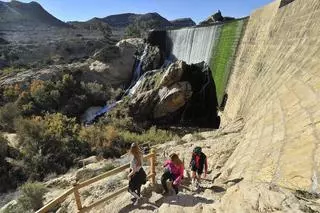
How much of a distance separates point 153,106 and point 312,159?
20.4 meters

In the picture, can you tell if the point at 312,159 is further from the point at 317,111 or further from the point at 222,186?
the point at 222,186

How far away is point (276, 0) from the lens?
15.9m

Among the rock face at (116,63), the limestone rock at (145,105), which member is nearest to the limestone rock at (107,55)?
the rock face at (116,63)

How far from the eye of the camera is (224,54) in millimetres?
22844

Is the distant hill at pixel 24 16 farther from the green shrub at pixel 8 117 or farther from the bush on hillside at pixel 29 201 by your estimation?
the bush on hillside at pixel 29 201

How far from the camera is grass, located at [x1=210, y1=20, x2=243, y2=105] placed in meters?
21.5

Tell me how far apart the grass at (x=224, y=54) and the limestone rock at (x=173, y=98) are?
2384 mm

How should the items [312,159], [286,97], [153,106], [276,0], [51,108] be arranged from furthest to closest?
[51,108], [153,106], [276,0], [286,97], [312,159]

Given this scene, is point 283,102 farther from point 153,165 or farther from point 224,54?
point 224,54

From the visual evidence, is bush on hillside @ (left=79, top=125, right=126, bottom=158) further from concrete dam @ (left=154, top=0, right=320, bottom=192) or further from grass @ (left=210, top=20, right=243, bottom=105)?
grass @ (left=210, top=20, right=243, bottom=105)

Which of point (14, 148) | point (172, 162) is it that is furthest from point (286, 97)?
point (14, 148)

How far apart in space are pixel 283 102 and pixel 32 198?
8.49 m

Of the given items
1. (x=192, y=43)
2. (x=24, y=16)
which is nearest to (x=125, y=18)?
(x=24, y=16)

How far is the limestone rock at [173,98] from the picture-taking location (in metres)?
25.1
